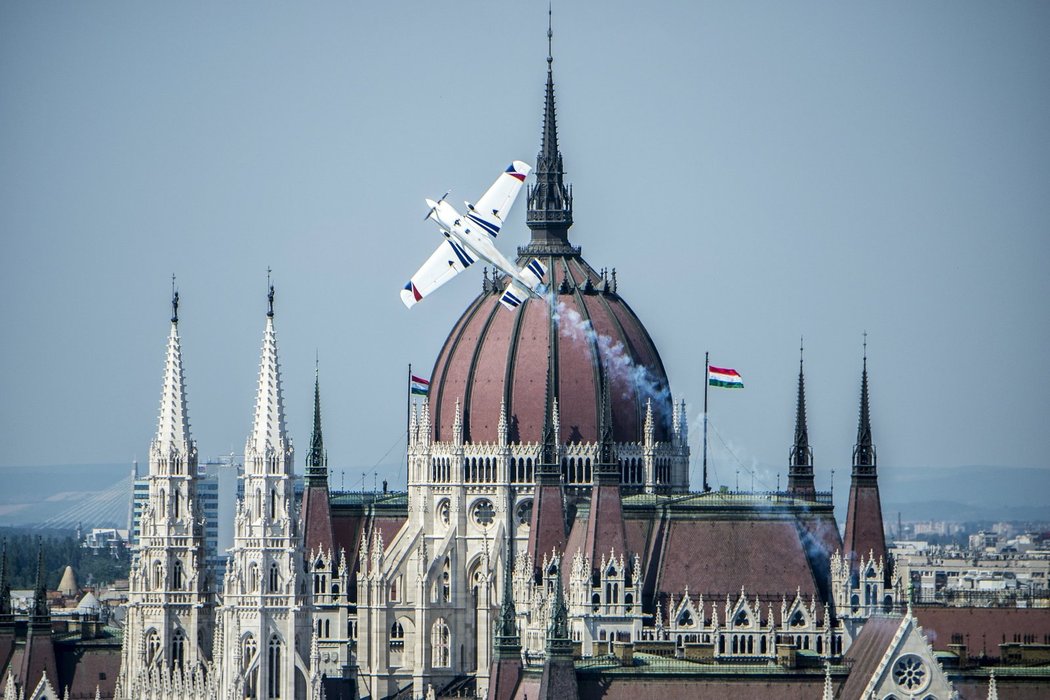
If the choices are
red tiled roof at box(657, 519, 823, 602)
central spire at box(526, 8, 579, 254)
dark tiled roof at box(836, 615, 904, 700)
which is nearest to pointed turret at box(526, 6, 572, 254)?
central spire at box(526, 8, 579, 254)

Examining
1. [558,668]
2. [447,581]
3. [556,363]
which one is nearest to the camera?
[558,668]

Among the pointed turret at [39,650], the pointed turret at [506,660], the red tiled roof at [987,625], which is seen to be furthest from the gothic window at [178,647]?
the red tiled roof at [987,625]

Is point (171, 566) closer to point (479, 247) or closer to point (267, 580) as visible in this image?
point (267, 580)

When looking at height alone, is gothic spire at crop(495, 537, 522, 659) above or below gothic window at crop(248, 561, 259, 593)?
below

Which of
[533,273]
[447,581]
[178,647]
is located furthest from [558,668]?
[447,581]

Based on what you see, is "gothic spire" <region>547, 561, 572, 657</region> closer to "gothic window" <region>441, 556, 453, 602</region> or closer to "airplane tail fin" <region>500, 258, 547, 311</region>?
"airplane tail fin" <region>500, 258, 547, 311</region>
